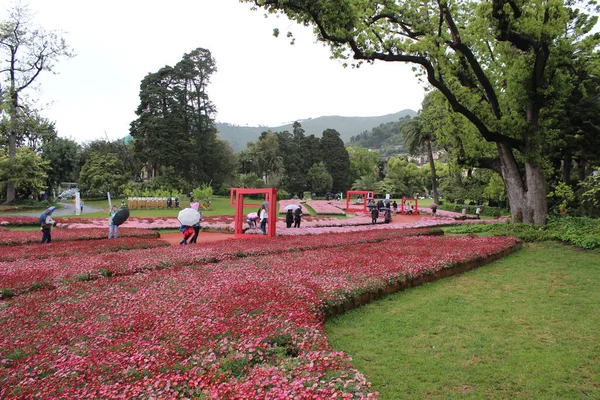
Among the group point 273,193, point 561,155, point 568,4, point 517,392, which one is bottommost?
point 517,392

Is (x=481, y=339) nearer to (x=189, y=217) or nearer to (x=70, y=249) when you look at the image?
(x=189, y=217)

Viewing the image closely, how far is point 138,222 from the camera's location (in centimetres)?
2412

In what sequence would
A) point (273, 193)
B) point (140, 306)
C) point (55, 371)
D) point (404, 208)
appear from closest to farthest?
point (55, 371), point (140, 306), point (273, 193), point (404, 208)

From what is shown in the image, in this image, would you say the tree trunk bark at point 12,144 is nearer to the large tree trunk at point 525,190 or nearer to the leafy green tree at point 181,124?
the leafy green tree at point 181,124

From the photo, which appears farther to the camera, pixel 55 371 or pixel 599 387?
pixel 599 387

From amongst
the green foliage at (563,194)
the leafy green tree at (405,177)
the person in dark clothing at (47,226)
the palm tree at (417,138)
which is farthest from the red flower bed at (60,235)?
the leafy green tree at (405,177)

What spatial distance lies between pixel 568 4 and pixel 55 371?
2002cm

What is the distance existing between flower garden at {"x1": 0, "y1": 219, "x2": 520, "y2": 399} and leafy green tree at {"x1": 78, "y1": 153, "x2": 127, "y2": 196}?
36.3 m

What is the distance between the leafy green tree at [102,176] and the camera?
149 feet

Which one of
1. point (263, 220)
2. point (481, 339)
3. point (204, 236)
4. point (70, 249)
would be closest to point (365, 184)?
point (204, 236)

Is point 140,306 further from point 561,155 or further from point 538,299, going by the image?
point 561,155

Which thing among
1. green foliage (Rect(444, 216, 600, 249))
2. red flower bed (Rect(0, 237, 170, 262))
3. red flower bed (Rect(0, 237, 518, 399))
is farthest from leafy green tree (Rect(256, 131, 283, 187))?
red flower bed (Rect(0, 237, 518, 399))

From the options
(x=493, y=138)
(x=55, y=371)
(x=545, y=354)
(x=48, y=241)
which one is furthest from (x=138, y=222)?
(x=545, y=354)

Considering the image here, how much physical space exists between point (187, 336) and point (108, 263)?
5.73 meters
